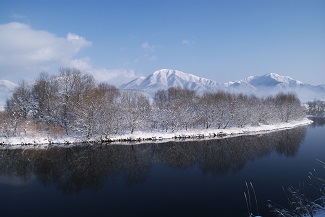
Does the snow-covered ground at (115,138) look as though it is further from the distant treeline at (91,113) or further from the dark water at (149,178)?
the dark water at (149,178)

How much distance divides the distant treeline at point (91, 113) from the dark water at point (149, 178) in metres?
9.69

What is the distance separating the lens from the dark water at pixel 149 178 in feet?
60.1

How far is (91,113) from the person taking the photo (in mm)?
49625

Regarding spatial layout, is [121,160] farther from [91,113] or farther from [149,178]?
[91,113]

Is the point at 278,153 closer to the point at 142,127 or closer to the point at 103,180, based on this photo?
the point at 103,180

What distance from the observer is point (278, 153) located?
36.2m

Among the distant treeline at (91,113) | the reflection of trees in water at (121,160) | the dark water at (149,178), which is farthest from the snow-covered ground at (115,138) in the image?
the dark water at (149,178)

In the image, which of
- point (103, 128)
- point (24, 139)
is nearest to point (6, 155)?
point (24, 139)

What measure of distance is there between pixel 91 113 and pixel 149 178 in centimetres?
2755

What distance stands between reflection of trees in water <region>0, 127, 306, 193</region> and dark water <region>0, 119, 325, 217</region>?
83mm

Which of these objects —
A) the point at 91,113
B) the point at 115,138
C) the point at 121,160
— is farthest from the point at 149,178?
the point at 91,113

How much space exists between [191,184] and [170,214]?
6.62 metres

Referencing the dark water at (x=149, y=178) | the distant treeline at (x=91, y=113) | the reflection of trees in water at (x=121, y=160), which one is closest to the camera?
the dark water at (x=149, y=178)

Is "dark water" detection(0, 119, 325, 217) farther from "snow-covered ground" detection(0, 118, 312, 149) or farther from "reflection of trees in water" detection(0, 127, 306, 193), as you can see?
"snow-covered ground" detection(0, 118, 312, 149)
